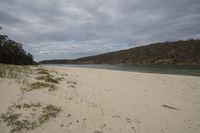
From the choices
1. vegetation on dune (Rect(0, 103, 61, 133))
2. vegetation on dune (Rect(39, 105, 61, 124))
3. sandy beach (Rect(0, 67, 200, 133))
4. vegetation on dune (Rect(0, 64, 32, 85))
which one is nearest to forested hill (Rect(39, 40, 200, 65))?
sandy beach (Rect(0, 67, 200, 133))

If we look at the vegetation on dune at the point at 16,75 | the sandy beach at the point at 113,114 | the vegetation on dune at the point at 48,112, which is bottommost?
the sandy beach at the point at 113,114

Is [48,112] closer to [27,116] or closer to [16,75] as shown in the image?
[27,116]

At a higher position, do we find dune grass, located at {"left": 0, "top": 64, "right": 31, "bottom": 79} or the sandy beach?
dune grass, located at {"left": 0, "top": 64, "right": 31, "bottom": 79}

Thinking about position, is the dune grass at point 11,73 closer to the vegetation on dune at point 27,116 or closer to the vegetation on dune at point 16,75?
the vegetation on dune at point 16,75

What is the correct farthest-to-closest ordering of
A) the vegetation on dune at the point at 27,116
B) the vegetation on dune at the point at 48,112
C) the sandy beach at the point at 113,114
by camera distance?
the vegetation on dune at the point at 48,112, the sandy beach at the point at 113,114, the vegetation on dune at the point at 27,116

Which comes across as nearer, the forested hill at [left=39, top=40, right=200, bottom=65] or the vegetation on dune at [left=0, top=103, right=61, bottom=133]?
the vegetation on dune at [left=0, top=103, right=61, bottom=133]

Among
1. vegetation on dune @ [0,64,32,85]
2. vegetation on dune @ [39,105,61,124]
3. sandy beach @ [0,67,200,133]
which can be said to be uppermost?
vegetation on dune @ [0,64,32,85]

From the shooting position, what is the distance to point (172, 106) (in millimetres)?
7773

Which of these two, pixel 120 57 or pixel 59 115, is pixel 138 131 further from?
pixel 120 57

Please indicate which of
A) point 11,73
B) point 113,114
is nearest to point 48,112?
point 113,114

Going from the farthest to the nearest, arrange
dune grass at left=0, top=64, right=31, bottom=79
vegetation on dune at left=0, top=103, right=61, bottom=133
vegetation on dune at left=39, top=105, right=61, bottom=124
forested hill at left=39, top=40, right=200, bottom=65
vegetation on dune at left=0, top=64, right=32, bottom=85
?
forested hill at left=39, top=40, right=200, bottom=65
dune grass at left=0, top=64, right=31, bottom=79
vegetation on dune at left=0, top=64, right=32, bottom=85
vegetation on dune at left=39, top=105, right=61, bottom=124
vegetation on dune at left=0, top=103, right=61, bottom=133

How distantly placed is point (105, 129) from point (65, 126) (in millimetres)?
1221

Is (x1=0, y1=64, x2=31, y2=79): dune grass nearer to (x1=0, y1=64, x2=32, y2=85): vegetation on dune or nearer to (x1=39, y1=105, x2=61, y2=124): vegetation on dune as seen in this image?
(x1=0, y1=64, x2=32, y2=85): vegetation on dune

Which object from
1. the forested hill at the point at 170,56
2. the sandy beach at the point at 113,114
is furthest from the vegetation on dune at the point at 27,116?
the forested hill at the point at 170,56
